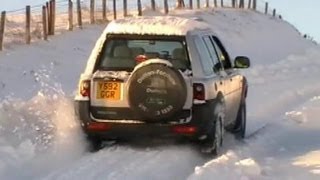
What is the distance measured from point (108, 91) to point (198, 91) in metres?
1.05

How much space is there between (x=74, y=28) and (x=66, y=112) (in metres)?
18.1

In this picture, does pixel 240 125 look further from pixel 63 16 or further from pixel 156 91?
pixel 63 16

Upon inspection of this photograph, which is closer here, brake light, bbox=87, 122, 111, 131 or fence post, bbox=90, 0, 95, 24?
brake light, bbox=87, 122, 111, 131

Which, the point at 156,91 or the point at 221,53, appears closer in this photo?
the point at 156,91

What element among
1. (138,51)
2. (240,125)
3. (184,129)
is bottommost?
(240,125)

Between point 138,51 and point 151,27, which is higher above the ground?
point 151,27

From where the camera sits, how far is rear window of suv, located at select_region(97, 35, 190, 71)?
33.4 feet

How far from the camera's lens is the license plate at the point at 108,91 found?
32.6 feet

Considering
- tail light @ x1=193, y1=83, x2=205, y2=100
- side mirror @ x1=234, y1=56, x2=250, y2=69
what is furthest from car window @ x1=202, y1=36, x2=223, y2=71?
tail light @ x1=193, y1=83, x2=205, y2=100

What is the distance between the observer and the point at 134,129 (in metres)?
9.95

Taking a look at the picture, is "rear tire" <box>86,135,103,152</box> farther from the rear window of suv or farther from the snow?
the rear window of suv

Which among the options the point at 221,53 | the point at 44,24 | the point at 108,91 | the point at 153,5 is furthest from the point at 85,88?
the point at 153,5

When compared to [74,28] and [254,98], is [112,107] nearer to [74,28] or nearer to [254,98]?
[254,98]

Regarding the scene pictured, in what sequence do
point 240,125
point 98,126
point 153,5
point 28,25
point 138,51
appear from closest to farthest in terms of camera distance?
1. point 98,126
2. point 138,51
3. point 240,125
4. point 28,25
5. point 153,5
